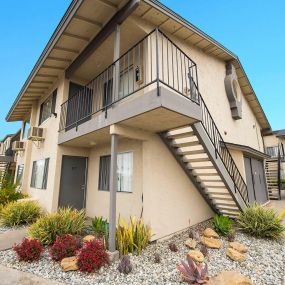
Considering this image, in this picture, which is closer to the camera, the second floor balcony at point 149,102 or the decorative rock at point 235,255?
the second floor balcony at point 149,102

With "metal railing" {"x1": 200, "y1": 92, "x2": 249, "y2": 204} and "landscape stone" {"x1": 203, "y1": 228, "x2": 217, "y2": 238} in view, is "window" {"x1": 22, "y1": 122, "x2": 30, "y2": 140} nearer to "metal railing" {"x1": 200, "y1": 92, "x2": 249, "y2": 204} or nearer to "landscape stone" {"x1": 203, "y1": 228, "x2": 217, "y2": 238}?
"metal railing" {"x1": 200, "y1": 92, "x2": 249, "y2": 204}

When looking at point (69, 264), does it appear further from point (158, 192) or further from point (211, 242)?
point (211, 242)

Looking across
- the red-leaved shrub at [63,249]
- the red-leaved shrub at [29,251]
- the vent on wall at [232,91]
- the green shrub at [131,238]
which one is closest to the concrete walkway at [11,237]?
the red-leaved shrub at [29,251]

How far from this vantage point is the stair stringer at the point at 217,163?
5.45 m

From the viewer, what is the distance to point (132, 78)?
7.63 metres

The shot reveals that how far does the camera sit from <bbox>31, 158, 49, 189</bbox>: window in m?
9.35

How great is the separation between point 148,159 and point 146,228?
198 centimetres

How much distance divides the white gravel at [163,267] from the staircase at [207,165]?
1.86m

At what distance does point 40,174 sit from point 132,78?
22.0 feet

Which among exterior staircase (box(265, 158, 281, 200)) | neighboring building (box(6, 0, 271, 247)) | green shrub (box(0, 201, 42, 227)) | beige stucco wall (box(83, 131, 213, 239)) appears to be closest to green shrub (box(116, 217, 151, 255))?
neighboring building (box(6, 0, 271, 247))

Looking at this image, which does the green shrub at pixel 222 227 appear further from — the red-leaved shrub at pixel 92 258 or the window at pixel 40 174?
the window at pixel 40 174

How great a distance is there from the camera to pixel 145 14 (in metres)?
6.52

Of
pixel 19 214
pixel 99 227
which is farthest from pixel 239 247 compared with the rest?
pixel 19 214

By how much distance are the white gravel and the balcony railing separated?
417 cm
